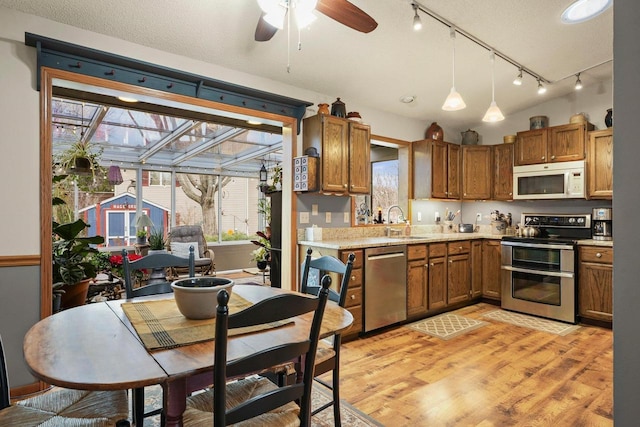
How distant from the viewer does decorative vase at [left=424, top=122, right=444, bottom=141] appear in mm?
5068

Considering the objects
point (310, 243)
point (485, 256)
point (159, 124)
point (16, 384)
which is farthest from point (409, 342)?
point (159, 124)

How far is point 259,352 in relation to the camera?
1082mm

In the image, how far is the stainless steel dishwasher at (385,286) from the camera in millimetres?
3578

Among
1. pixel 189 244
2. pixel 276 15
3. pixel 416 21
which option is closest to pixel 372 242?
pixel 416 21

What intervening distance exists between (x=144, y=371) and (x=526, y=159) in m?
5.08

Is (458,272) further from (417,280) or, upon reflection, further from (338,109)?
(338,109)

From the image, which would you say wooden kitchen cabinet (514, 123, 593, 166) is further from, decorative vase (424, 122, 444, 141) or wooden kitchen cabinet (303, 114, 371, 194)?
wooden kitchen cabinet (303, 114, 371, 194)

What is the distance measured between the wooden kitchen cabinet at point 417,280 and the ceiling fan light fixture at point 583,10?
2.48m

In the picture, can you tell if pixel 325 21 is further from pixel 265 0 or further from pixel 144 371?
pixel 144 371

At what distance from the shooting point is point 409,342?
3488 millimetres

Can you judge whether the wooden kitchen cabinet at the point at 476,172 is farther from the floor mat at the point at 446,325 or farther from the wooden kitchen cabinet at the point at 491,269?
the floor mat at the point at 446,325

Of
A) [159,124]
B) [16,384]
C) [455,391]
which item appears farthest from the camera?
[159,124]

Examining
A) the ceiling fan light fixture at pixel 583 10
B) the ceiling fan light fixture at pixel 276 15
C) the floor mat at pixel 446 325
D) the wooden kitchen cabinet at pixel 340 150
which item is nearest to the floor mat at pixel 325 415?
the floor mat at pixel 446 325

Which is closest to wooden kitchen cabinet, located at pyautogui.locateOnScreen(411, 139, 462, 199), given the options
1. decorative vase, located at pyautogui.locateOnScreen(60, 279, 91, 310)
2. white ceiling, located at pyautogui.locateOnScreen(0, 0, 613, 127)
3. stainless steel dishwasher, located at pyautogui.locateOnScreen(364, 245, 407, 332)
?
white ceiling, located at pyautogui.locateOnScreen(0, 0, 613, 127)
